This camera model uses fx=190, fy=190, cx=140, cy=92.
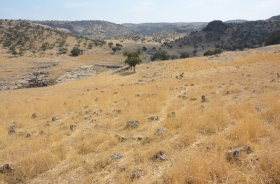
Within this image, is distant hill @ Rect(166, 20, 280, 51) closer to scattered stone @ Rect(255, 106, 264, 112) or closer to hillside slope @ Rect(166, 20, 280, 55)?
hillside slope @ Rect(166, 20, 280, 55)

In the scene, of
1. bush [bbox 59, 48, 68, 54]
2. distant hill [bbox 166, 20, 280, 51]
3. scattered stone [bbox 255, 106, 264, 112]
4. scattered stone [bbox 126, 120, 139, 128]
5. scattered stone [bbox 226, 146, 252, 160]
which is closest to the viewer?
scattered stone [bbox 226, 146, 252, 160]

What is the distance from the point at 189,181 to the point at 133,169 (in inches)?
69.2

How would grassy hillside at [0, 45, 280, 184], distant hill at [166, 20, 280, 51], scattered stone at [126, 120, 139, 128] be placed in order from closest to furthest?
grassy hillside at [0, 45, 280, 184], scattered stone at [126, 120, 139, 128], distant hill at [166, 20, 280, 51]

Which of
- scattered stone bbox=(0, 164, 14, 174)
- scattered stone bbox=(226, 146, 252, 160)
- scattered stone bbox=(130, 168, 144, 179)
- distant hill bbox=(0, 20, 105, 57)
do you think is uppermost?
distant hill bbox=(0, 20, 105, 57)

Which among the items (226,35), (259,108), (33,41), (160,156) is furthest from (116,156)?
(226,35)

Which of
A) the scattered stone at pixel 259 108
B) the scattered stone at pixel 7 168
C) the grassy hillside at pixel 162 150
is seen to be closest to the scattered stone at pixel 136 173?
the grassy hillside at pixel 162 150

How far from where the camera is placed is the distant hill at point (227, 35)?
131562mm

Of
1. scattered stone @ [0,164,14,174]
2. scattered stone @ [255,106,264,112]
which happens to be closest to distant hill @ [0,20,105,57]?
scattered stone @ [0,164,14,174]

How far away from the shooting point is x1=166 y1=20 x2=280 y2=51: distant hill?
5180 inches

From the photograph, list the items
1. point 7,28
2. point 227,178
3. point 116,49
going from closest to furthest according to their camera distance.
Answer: point 227,178, point 116,49, point 7,28

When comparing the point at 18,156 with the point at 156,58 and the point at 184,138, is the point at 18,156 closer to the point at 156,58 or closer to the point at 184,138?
the point at 184,138

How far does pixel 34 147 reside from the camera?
25.2 ft

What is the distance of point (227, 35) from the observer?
143m

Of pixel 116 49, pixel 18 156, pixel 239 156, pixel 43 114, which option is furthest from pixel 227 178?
pixel 116 49
